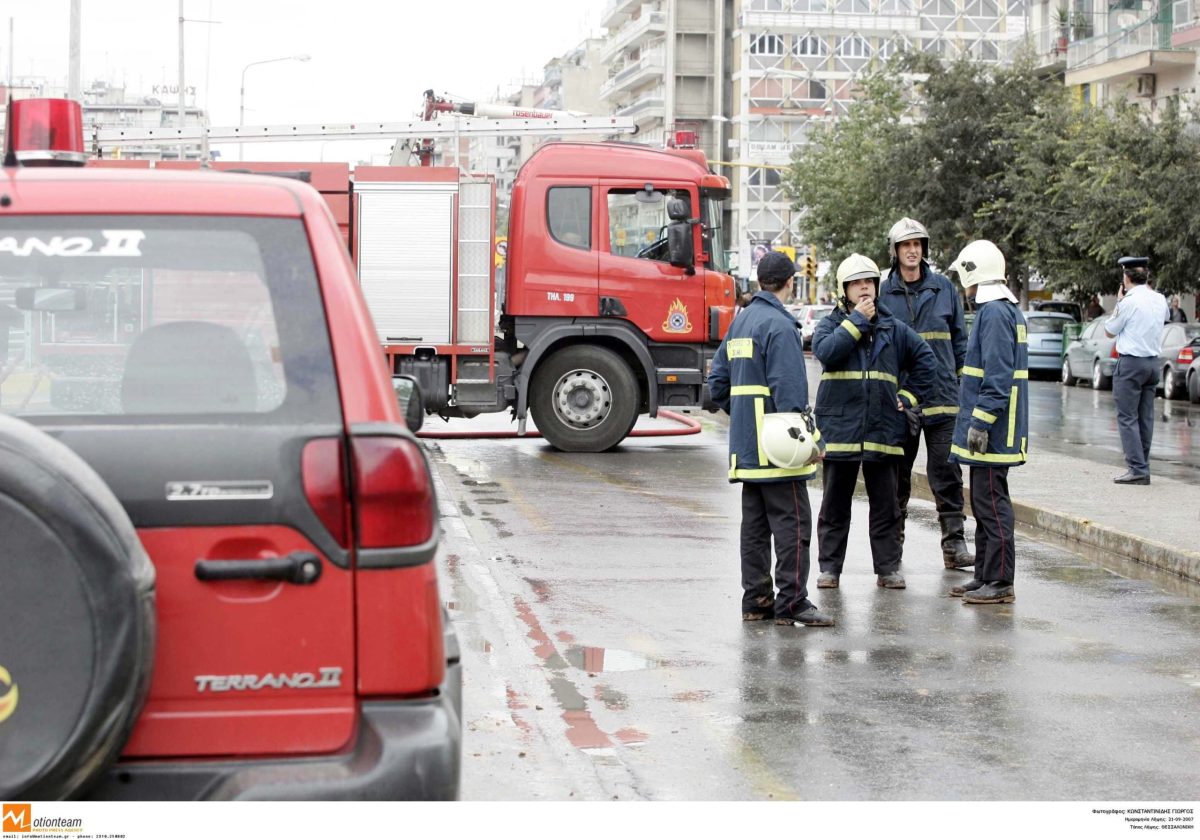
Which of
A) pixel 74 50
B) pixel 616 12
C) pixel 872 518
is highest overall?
pixel 616 12

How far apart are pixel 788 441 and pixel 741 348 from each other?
51cm

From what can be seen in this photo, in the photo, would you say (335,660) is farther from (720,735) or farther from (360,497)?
(720,735)

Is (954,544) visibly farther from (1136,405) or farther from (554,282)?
(554,282)

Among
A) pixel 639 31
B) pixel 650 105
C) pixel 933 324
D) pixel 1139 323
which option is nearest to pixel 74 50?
pixel 1139 323

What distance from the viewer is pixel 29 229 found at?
3.65m

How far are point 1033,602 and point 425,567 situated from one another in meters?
6.21

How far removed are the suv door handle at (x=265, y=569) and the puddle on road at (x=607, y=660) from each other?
12.7 feet

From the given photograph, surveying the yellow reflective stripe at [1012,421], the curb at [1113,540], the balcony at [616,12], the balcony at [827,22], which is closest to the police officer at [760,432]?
the yellow reflective stripe at [1012,421]

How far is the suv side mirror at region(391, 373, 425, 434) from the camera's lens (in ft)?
14.4

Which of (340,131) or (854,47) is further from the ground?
(854,47)
